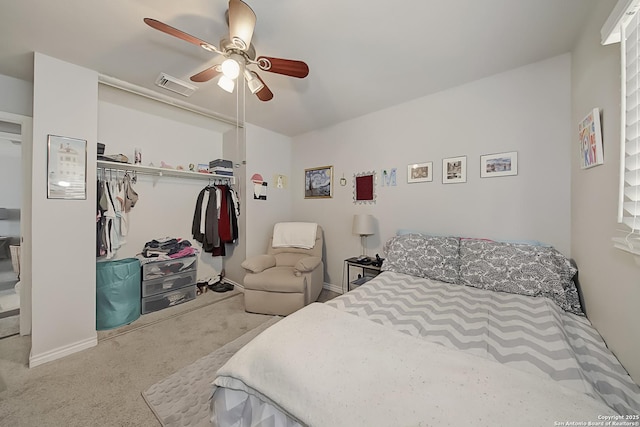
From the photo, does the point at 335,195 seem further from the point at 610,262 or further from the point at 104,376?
the point at 104,376

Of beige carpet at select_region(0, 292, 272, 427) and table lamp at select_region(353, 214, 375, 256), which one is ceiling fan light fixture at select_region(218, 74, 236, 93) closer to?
table lamp at select_region(353, 214, 375, 256)

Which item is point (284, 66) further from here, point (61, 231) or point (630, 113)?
point (61, 231)

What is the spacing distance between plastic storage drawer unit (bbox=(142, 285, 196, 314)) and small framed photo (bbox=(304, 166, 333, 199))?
2100mm

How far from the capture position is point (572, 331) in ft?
4.18

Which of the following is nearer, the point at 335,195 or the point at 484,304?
the point at 484,304

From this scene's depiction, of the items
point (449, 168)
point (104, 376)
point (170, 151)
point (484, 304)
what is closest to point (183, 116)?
point (170, 151)

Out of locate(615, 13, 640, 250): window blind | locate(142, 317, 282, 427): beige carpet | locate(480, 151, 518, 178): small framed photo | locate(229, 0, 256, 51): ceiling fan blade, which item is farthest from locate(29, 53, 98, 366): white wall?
locate(480, 151, 518, 178): small framed photo

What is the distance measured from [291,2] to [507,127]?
2.06 metres

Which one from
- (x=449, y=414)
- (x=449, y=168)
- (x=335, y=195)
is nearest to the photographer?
(x=449, y=414)

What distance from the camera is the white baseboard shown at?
1713mm

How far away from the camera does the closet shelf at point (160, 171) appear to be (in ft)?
7.94

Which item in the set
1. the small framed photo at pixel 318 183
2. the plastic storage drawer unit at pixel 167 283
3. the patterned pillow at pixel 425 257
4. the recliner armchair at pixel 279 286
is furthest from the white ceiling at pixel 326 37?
the plastic storage drawer unit at pixel 167 283

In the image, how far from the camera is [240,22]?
49.8 inches

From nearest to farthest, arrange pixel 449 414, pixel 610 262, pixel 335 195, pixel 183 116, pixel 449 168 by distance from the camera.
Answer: pixel 449 414 < pixel 610 262 < pixel 449 168 < pixel 183 116 < pixel 335 195
